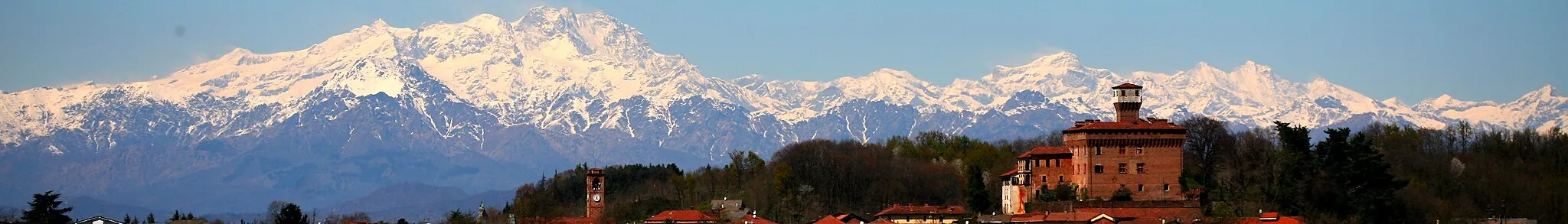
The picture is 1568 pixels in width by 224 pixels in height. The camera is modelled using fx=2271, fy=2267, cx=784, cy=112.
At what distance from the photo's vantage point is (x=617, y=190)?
160875mm

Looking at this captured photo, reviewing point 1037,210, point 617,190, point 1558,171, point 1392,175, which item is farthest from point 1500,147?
point 617,190

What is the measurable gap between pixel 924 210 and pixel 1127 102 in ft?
36.9

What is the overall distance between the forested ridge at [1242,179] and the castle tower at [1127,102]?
4875mm

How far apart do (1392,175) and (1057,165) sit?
1577cm

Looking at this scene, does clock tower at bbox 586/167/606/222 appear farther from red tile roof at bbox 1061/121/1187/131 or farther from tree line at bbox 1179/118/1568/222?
tree line at bbox 1179/118/1568/222

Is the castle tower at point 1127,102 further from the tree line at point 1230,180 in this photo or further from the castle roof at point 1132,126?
the tree line at point 1230,180

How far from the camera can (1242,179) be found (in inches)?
4227

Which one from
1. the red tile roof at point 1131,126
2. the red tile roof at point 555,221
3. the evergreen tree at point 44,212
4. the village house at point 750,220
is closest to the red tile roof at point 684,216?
the village house at point 750,220

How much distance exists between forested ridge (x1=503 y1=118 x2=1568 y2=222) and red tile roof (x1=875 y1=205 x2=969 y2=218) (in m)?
1.76

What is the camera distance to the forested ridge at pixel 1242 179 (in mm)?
97688

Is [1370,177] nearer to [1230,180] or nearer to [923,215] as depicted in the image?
[1230,180]

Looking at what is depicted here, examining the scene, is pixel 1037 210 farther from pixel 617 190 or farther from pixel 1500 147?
pixel 617 190

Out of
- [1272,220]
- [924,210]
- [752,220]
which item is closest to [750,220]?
[752,220]

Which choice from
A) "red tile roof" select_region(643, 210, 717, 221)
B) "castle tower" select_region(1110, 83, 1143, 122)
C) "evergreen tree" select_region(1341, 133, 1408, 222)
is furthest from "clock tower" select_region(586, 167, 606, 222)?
"evergreen tree" select_region(1341, 133, 1408, 222)
